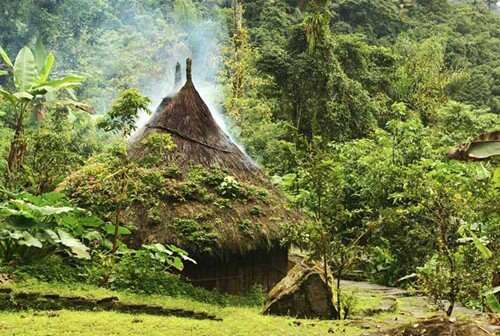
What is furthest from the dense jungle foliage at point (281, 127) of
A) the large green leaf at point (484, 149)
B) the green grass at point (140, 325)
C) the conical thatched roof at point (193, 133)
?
the green grass at point (140, 325)

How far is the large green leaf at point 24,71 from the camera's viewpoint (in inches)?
354

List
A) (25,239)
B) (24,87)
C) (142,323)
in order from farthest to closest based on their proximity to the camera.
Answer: (24,87) < (25,239) < (142,323)

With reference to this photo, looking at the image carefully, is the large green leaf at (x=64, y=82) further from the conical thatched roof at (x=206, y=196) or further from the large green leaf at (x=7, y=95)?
the conical thatched roof at (x=206, y=196)

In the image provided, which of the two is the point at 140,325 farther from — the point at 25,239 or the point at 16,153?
the point at 16,153

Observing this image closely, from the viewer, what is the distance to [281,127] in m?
17.8

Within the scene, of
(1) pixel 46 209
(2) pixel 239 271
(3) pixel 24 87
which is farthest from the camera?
→ (3) pixel 24 87

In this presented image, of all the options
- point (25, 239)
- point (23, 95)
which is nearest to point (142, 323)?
point (25, 239)

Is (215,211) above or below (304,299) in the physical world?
above

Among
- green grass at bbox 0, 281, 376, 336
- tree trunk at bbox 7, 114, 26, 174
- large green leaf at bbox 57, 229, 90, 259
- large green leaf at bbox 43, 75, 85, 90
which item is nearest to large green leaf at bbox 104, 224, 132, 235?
large green leaf at bbox 57, 229, 90, 259

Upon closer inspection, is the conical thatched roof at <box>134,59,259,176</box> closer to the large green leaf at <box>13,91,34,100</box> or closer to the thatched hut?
the thatched hut

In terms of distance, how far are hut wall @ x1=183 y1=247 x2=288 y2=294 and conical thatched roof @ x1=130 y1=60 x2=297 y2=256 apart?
0.93ft

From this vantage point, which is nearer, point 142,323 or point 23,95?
point 142,323

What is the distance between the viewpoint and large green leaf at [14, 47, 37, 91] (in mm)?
9000

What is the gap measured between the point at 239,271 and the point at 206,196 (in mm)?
1189
